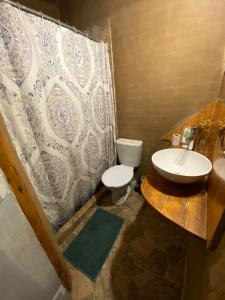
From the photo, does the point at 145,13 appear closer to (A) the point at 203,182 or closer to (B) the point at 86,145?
(B) the point at 86,145

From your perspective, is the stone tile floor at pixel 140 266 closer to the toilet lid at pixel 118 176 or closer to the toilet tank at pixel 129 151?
the toilet lid at pixel 118 176

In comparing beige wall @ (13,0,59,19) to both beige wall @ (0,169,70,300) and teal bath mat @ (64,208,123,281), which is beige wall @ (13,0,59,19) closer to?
beige wall @ (0,169,70,300)

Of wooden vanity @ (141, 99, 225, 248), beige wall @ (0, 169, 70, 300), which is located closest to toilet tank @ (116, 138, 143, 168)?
wooden vanity @ (141, 99, 225, 248)

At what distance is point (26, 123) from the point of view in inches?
39.7

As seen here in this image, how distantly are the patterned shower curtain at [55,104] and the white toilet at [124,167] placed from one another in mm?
211

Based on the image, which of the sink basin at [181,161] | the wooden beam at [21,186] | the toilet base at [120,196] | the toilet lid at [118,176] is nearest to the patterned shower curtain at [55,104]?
the toilet lid at [118,176]

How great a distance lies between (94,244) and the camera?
1425 millimetres

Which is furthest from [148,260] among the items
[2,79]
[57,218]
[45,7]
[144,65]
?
[45,7]

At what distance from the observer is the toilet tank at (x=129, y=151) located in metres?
1.78

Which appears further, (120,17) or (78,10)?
(78,10)

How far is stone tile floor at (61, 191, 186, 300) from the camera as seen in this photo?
42.6 inches

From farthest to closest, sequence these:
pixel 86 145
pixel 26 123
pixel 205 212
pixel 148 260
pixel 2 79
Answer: pixel 86 145, pixel 148 260, pixel 26 123, pixel 2 79, pixel 205 212

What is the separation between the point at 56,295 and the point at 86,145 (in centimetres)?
117

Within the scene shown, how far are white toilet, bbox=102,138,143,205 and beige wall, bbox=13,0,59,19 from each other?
70.9 inches
